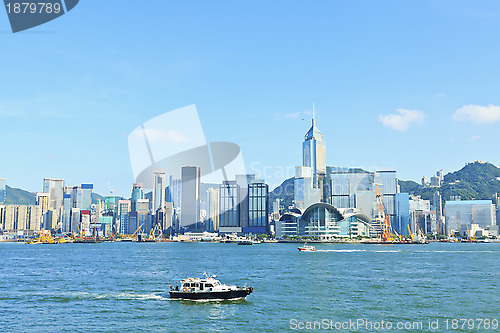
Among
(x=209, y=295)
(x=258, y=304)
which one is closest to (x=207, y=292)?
(x=209, y=295)

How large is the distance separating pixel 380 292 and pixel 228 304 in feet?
61.0

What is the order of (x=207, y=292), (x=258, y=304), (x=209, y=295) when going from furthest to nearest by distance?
(x=209, y=295), (x=207, y=292), (x=258, y=304)

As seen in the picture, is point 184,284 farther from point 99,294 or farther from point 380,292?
point 380,292

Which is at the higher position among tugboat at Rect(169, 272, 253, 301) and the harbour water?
tugboat at Rect(169, 272, 253, 301)

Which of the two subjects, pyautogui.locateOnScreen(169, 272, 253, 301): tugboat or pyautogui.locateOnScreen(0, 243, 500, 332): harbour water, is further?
pyautogui.locateOnScreen(169, 272, 253, 301): tugboat

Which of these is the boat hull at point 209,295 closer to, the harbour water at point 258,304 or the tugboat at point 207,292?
the tugboat at point 207,292

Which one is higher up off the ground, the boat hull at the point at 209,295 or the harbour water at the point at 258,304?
the boat hull at the point at 209,295

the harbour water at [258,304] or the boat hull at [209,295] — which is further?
the boat hull at [209,295]

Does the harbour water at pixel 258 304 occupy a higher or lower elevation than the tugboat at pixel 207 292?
lower

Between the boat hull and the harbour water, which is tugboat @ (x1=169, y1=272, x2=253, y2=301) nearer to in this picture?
the boat hull

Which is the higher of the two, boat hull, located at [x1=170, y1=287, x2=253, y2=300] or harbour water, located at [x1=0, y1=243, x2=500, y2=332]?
boat hull, located at [x1=170, y1=287, x2=253, y2=300]

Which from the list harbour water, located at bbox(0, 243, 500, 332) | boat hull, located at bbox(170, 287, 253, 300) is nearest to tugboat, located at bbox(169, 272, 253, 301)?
boat hull, located at bbox(170, 287, 253, 300)

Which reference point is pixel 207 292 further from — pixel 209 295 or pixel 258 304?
pixel 258 304

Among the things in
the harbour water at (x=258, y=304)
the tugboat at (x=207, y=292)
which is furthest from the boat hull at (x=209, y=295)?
the harbour water at (x=258, y=304)
